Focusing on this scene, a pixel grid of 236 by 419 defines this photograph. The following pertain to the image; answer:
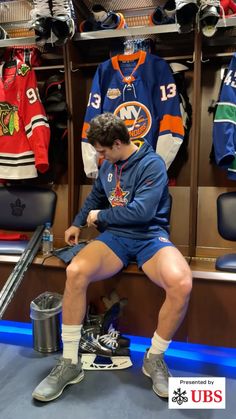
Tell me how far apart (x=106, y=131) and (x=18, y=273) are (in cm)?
88

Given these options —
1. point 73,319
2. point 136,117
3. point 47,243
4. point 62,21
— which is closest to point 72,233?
point 47,243

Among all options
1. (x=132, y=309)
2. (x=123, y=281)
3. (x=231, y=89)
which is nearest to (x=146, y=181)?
(x=123, y=281)

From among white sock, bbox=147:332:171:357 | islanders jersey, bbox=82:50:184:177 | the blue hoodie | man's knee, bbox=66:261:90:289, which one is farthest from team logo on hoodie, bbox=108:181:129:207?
white sock, bbox=147:332:171:357

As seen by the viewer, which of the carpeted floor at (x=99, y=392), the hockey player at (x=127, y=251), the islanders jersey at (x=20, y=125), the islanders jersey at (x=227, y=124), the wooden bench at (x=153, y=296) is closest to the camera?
the carpeted floor at (x=99, y=392)

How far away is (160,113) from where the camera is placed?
2180 mm

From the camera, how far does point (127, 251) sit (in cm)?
167

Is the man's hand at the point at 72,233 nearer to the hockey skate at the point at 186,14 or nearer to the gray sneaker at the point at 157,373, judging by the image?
the gray sneaker at the point at 157,373

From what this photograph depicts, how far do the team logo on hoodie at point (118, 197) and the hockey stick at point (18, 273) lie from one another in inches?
22.7

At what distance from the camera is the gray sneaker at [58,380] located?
53.6 inches

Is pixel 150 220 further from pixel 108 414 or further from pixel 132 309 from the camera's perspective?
pixel 108 414

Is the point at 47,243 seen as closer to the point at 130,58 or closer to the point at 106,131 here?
the point at 106,131

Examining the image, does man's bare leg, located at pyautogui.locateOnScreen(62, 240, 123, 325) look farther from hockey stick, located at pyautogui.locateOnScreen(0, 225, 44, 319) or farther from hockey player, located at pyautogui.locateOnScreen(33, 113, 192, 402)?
hockey stick, located at pyautogui.locateOnScreen(0, 225, 44, 319)

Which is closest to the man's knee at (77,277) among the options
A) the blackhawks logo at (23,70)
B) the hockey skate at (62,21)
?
the hockey skate at (62,21)

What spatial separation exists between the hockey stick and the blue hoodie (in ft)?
1.51
